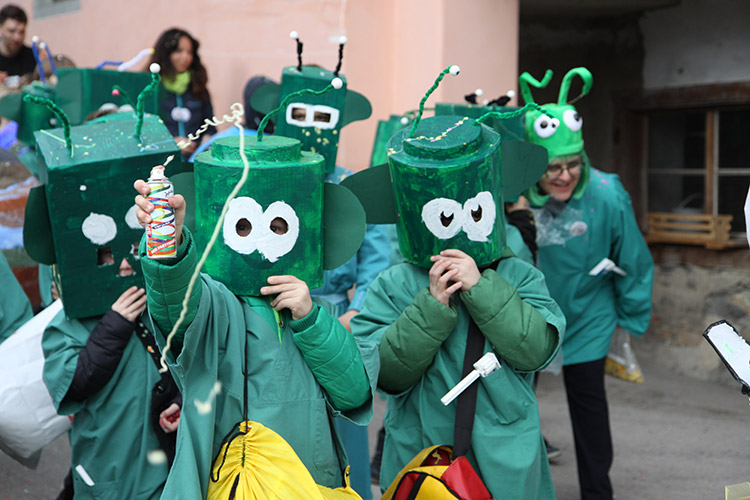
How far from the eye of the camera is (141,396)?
279cm

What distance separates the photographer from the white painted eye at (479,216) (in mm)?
2459

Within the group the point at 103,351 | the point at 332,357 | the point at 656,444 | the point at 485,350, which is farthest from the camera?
the point at 656,444

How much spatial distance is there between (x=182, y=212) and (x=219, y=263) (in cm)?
36

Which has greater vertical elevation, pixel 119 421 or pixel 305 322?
pixel 305 322

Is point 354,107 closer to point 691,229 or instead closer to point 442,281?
point 442,281

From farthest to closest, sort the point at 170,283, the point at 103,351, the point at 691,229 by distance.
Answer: the point at 691,229 < the point at 103,351 < the point at 170,283

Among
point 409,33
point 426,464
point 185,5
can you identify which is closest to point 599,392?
point 426,464

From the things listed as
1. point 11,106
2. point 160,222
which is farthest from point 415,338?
point 11,106

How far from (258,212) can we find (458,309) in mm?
748

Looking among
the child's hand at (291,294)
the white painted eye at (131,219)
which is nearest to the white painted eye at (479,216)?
the child's hand at (291,294)

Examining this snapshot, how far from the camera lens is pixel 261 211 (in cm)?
214

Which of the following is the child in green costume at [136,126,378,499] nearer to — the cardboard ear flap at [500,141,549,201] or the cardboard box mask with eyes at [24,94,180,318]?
the cardboard box mask with eyes at [24,94,180,318]

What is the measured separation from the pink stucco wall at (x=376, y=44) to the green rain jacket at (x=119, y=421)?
3.02 meters

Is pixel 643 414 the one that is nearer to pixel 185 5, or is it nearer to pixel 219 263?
pixel 219 263
